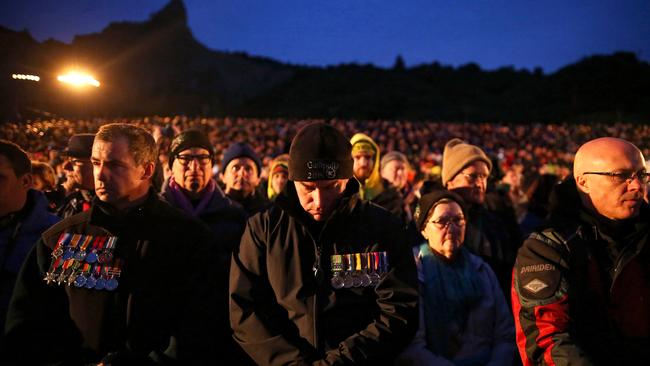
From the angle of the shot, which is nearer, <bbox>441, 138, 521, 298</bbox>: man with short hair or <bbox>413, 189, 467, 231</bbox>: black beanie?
<bbox>413, 189, 467, 231</bbox>: black beanie

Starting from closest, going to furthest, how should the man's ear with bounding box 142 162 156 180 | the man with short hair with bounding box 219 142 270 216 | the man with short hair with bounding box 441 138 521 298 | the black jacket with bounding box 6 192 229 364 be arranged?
the black jacket with bounding box 6 192 229 364 → the man's ear with bounding box 142 162 156 180 → the man with short hair with bounding box 441 138 521 298 → the man with short hair with bounding box 219 142 270 216

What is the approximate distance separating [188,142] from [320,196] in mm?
1765

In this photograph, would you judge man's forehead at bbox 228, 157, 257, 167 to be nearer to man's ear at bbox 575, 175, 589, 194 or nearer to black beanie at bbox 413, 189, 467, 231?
black beanie at bbox 413, 189, 467, 231

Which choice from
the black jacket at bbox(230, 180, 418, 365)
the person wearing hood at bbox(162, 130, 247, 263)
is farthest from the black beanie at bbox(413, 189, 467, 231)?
the person wearing hood at bbox(162, 130, 247, 263)

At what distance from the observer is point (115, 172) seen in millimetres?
2666

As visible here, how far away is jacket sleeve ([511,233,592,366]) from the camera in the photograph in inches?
88.5

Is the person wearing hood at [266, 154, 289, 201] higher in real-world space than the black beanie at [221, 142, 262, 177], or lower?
lower

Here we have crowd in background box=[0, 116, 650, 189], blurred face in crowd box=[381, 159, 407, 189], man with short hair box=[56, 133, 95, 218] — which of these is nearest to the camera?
man with short hair box=[56, 133, 95, 218]

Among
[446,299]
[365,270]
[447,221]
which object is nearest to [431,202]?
[447,221]

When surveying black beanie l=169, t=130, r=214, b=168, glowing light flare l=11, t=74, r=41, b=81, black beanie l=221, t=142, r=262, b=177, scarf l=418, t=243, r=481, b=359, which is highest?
glowing light flare l=11, t=74, r=41, b=81

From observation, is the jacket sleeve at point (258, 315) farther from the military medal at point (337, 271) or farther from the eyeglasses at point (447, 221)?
the eyeglasses at point (447, 221)

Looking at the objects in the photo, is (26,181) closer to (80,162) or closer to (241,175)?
(80,162)

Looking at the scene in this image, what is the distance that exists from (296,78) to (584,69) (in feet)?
173

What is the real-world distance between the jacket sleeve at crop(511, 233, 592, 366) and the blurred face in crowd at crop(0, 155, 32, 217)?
3224 millimetres
